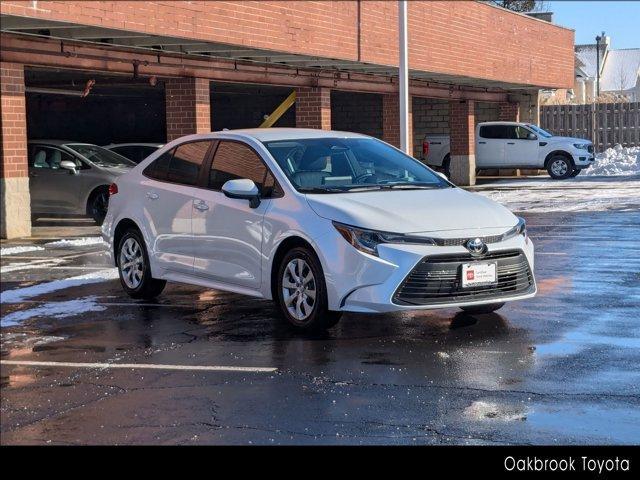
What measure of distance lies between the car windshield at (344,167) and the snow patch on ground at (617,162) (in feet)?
94.6

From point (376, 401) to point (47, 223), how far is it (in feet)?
52.6

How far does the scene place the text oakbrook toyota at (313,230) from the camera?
9047 mm

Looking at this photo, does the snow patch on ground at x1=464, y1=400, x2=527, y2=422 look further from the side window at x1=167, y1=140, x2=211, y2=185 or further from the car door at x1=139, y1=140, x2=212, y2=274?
the side window at x1=167, y1=140, x2=211, y2=185

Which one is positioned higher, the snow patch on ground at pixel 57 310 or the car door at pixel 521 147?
the car door at pixel 521 147

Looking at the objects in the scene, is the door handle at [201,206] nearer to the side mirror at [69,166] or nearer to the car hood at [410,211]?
the car hood at [410,211]

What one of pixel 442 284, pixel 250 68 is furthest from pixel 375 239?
pixel 250 68

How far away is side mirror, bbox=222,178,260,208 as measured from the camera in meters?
9.91

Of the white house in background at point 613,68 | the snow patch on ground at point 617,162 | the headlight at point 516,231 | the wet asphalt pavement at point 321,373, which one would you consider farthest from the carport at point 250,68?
the white house in background at point 613,68

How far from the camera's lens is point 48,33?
18.0m

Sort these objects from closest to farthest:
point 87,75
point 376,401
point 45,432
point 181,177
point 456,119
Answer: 1. point 45,432
2. point 376,401
3. point 181,177
4. point 87,75
5. point 456,119

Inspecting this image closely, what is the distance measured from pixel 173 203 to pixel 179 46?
10101 mm

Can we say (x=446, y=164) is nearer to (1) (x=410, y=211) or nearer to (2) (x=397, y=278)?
(1) (x=410, y=211)
